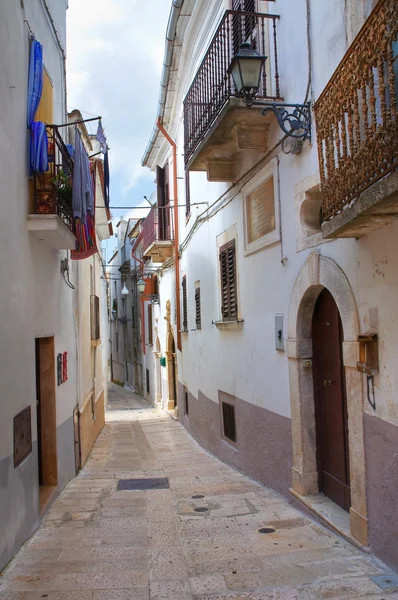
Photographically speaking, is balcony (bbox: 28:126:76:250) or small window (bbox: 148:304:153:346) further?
small window (bbox: 148:304:153:346)

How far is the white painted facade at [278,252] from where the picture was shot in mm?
4391

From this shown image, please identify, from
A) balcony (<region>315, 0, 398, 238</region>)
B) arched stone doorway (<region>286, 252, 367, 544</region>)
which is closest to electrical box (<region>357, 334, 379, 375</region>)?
arched stone doorway (<region>286, 252, 367, 544</region>)

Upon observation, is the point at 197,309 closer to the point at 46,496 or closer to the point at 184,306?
the point at 184,306

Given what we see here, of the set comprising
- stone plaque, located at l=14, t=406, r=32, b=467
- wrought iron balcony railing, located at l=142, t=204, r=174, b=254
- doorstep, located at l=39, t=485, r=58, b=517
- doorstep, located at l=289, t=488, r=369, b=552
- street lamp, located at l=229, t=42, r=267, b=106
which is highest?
wrought iron balcony railing, located at l=142, t=204, r=174, b=254

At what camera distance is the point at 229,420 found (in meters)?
9.52

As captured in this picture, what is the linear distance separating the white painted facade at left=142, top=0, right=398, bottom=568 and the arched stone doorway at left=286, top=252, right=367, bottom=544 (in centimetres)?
10

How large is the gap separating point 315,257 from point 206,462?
568 cm

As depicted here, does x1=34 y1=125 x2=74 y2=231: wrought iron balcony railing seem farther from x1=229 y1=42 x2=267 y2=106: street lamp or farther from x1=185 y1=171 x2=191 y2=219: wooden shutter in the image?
x1=185 y1=171 x2=191 y2=219: wooden shutter

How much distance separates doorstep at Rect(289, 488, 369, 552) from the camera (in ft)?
Answer: 16.2

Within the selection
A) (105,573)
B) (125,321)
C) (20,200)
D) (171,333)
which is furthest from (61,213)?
(125,321)

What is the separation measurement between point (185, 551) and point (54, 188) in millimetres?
4156

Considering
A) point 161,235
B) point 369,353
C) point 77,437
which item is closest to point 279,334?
point 369,353

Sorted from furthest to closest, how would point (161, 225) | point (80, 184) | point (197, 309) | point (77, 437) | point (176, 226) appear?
point (161, 225)
point (176, 226)
point (197, 309)
point (77, 437)
point (80, 184)

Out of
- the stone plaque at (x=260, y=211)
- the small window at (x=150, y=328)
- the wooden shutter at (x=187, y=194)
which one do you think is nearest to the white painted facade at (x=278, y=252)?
the stone plaque at (x=260, y=211)
